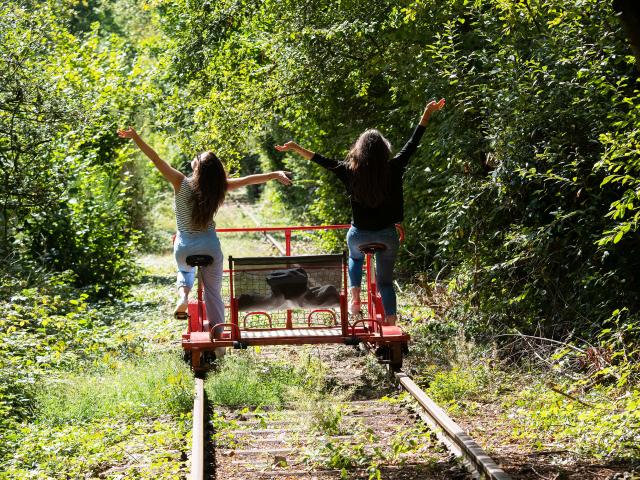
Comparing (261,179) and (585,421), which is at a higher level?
(261,179)

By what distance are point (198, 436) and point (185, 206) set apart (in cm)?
300

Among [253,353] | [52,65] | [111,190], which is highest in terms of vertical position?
[52,65]

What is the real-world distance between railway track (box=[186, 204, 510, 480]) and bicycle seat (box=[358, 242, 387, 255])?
1419mm

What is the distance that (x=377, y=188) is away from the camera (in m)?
9.95

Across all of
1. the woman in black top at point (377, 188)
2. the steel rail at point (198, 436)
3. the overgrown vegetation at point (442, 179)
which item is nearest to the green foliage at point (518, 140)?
the overgrown vegetation at point (442, 179)

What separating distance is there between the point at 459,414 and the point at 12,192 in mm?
9586

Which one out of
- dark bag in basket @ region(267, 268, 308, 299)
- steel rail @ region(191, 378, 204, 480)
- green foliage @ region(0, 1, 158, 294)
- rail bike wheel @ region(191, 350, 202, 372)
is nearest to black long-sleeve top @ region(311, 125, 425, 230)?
dark bag in basket @ region(267, 268, 308, 299)

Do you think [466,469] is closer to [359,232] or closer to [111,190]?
[359,232]

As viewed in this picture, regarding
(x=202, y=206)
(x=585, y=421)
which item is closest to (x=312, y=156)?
(x=202, y=206)

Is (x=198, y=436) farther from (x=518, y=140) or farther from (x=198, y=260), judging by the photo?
(x=518, y=140)

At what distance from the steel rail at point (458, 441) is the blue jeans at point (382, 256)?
3.70ft

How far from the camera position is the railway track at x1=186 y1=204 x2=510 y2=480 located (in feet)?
24.5

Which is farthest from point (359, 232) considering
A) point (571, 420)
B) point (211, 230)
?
point (571, 420)

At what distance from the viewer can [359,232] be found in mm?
10242
